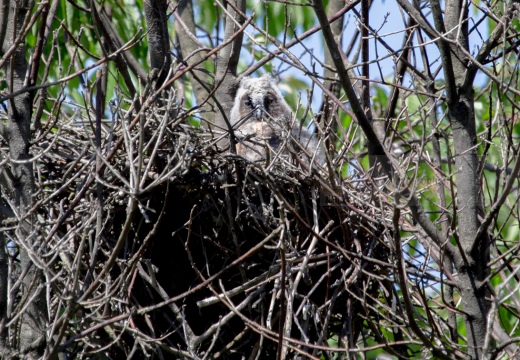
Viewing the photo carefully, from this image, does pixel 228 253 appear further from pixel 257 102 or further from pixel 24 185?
pixel 257 102

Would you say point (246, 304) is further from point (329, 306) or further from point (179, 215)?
point (179, 215)

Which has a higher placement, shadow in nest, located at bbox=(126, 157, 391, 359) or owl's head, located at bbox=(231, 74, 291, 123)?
owl's head, located at bbox=(231, 74, 291, 123)

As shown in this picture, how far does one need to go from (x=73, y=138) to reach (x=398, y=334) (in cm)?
192

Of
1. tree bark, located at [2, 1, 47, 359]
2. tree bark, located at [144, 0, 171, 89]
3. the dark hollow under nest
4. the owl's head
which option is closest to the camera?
tree bark, located at [2, 1, 47, 359]

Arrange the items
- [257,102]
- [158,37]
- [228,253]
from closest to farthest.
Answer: [228,253] < [158,37] < [257,102]

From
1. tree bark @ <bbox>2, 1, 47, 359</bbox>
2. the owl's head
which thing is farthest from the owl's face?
tree bark @ <bbox>2, 1, 47, 359</bbox>

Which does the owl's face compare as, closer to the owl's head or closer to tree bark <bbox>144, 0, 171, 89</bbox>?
the owl's head

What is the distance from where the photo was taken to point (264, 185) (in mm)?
3709

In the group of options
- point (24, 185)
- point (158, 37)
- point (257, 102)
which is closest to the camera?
point (24, 185)

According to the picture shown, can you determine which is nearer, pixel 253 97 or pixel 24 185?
pixel 24 185

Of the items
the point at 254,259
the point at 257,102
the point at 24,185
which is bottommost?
the point at 254,259

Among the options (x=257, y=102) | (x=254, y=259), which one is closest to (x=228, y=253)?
(x=254, y=259)

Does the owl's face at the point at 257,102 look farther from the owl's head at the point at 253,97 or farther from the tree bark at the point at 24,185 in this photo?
the tree bark at the point at 24,185

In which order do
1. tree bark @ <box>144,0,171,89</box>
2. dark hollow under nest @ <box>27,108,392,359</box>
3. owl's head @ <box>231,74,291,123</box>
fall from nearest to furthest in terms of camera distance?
dark hollow under nest @ <box>27,108,392,359</box> → tree bark @ <box>144,0,171,89</box> → owl's head @ <box>231,74,291,123</box>
